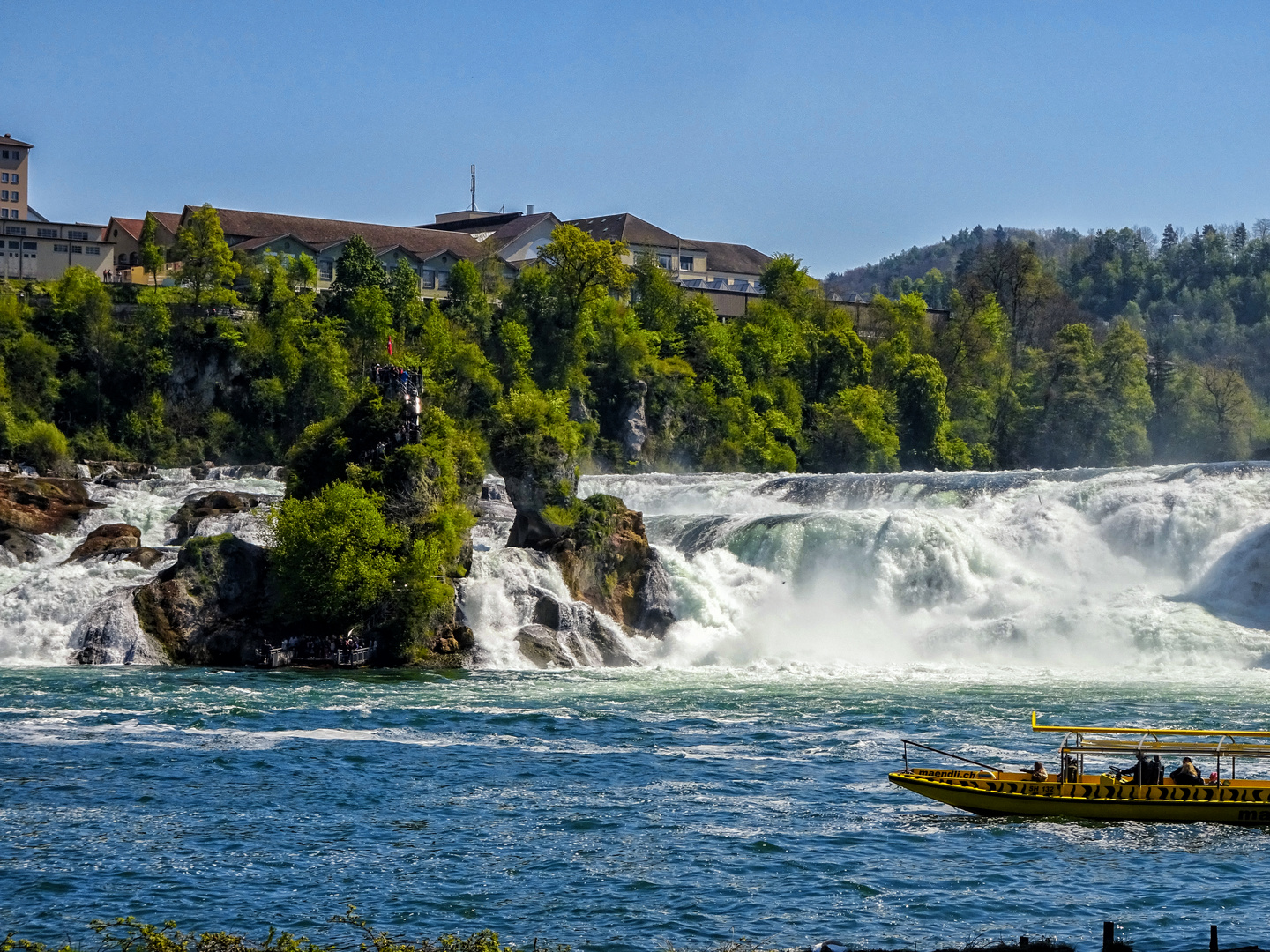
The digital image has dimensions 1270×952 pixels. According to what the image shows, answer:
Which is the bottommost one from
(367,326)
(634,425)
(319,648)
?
(319,648)

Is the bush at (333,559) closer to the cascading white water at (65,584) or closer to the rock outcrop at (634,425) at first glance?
the cascading white water at (65,584)

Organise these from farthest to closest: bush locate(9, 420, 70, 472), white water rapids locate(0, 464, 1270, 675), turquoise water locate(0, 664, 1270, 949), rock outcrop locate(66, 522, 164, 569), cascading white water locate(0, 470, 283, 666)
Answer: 1. bush locate(9, 420, 70, 472)
2. rock outcrop locate(66, 522, 164, 569)
3. white water rapids locate(0, 464, 1270, 675)
4. cascading white water locate(0, 470, 283, 666)
5. turquoise water locate(0, 664, 1270, 949)

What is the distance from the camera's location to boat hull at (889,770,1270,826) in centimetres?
3484

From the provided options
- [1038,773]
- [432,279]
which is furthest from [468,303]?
[1038,773]

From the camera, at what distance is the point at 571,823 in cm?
3416

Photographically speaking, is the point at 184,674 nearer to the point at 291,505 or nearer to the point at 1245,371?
the point at 291,505

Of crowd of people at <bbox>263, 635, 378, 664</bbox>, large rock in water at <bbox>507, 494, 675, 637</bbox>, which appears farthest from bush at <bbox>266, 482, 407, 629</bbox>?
large rock in water at <bbox>507, 494, 675, 637</bbox>

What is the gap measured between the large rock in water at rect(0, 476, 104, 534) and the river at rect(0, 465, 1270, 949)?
7.93ft

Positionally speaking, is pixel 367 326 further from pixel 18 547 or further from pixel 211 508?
pixel 18 547

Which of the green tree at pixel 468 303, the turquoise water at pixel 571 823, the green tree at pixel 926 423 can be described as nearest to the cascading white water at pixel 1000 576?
the turquoise water at pixel 571 823

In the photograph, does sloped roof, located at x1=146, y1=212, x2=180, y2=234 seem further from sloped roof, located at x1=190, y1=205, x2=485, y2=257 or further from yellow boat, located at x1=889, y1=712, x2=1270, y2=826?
yellow boat, located at x1=889, y1=712, x2=1270, y2=826

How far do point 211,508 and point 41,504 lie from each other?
6842 mm

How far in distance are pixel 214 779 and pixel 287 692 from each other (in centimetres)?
1185

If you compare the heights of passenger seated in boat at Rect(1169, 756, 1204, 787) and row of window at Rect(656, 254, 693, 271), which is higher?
row of window at Rect(656, 254, 693, 271)
